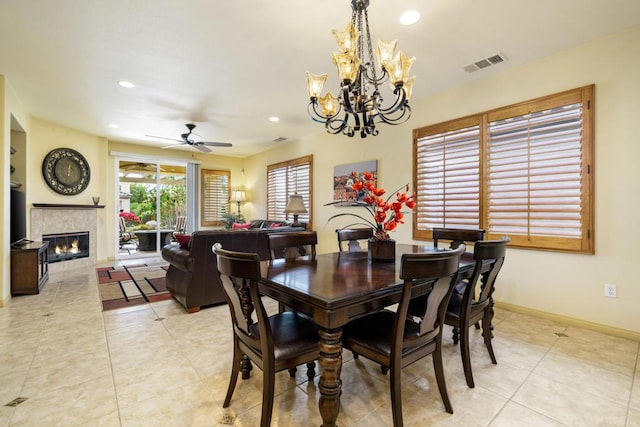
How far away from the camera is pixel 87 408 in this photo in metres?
1.65

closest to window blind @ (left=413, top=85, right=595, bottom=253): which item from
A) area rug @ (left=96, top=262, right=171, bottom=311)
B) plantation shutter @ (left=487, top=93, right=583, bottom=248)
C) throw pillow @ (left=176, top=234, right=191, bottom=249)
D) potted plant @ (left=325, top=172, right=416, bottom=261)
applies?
plantation shutter @ (left=487, top=93, right=583, bottom=248)

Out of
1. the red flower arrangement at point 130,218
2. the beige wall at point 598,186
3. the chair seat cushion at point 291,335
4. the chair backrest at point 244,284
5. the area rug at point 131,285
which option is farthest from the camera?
the red flower arrangement at point 130,218

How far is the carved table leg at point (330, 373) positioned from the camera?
1333 mm

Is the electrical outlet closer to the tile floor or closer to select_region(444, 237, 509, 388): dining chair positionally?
the tile floor

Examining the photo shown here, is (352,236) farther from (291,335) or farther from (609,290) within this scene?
(609,290)

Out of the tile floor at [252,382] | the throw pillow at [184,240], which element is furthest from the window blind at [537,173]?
the throw pillow at [184,240]

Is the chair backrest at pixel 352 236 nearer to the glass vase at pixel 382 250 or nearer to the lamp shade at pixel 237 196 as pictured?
the glass vase at pixel 382 250

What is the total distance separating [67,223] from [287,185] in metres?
4.21

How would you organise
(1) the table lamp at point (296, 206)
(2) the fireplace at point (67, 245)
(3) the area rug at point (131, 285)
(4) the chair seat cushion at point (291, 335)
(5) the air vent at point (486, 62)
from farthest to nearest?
(1) the table lamp at point (296, 206)
(2) the fireplace at point (67, 245)
(3) the area rug at point (131, 285)
(5) the air vent at point (486, 62)
(4) the chair seat cushion at point (291, 335)

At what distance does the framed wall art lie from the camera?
186 inches

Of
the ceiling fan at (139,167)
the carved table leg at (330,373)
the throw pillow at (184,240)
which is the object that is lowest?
the carved table leg at (330,373)

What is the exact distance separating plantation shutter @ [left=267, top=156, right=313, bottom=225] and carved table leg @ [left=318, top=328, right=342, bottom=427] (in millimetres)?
4695

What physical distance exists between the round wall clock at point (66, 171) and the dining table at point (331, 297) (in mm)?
5741

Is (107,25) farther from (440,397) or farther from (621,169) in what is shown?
(621,169)
